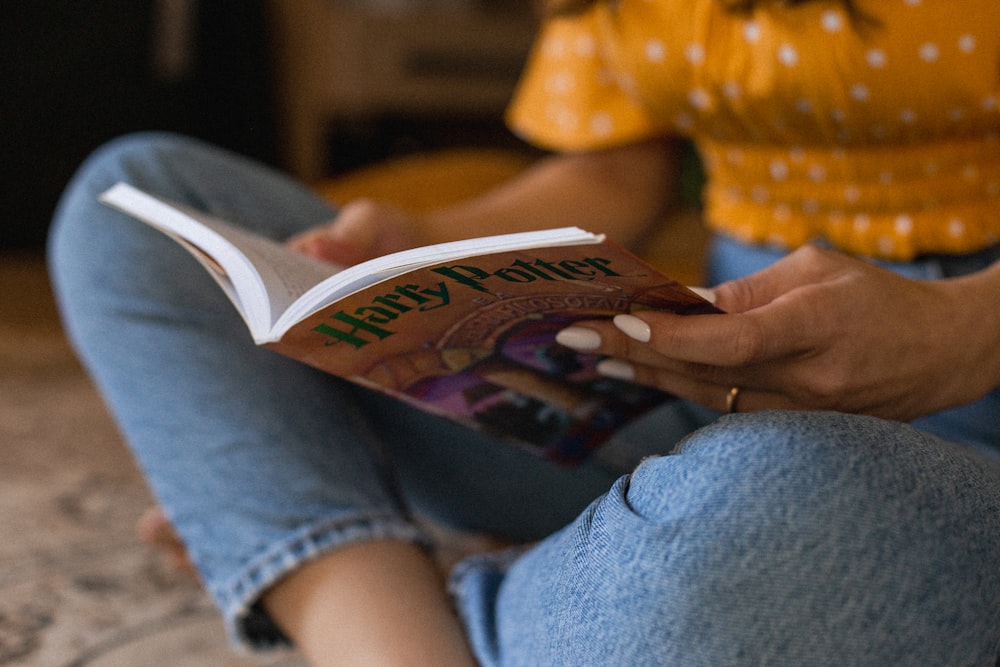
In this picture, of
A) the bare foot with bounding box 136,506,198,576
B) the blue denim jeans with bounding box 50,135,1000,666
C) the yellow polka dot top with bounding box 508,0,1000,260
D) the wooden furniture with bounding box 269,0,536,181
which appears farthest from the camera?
the wooden furniture with bounding box 269,0,536,181

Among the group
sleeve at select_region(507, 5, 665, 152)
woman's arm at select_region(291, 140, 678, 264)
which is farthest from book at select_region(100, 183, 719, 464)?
Result: sleeve at select_region(507, 5, 665, 152)

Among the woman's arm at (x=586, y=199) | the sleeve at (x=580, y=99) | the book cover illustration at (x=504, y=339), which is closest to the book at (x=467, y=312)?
the book cover illustration at (x=504, y=339)

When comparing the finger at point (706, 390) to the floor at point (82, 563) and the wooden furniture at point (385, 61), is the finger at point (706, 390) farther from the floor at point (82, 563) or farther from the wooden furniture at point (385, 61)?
the wooden furniture at point (385, 61)

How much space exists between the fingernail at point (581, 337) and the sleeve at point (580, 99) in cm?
39

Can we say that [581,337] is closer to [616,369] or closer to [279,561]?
[616,369]

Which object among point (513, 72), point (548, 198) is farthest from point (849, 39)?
point (513, 72)

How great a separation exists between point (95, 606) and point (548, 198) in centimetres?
48

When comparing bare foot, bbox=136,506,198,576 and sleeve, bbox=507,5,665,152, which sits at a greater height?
sleeve, bbox=507,5,665,152

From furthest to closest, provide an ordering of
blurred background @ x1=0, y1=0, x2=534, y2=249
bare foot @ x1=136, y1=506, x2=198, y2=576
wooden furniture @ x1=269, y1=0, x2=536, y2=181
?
wooden furniture @ x1=269, y1=0, x2=536, y2=181 → blurred background @ x1=0, y1=0, x2=534, y2=249 → bare foot @ x1=136, y1=506, x2=198, y2=576

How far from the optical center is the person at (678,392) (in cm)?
31

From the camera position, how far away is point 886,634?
30cm

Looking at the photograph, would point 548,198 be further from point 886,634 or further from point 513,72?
point 513,72

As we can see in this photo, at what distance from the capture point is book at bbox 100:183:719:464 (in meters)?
0.32

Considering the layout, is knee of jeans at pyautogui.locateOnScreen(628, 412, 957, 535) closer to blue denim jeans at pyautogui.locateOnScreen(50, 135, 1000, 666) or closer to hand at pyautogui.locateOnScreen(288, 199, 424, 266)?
blue denim jeans at pyautogui.locateOnScreen(50, 135, 1000, 666)
